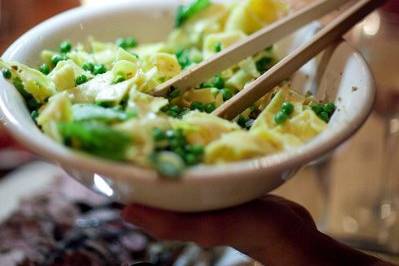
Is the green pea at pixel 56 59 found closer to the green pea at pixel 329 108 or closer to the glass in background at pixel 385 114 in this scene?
the green pea at pixel 329 108

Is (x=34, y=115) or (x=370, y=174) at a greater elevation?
(x=34, y=115)

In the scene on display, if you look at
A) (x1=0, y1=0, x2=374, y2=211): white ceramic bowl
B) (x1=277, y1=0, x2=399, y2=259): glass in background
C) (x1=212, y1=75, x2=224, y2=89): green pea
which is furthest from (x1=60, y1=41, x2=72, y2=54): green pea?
(x1=277, y1=0, x2=399, y2=259): glass in background

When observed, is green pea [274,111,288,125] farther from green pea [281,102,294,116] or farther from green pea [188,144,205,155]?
green pea [188,144,205,155]

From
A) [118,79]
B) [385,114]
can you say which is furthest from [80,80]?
[385,114]

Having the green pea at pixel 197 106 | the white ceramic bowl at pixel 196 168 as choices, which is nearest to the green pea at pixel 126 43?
the white ceramic bowl at pixel 196 168

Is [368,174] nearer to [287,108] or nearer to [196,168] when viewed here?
[287,108]

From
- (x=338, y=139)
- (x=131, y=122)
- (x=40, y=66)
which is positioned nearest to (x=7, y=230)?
(x=40, y=66)
